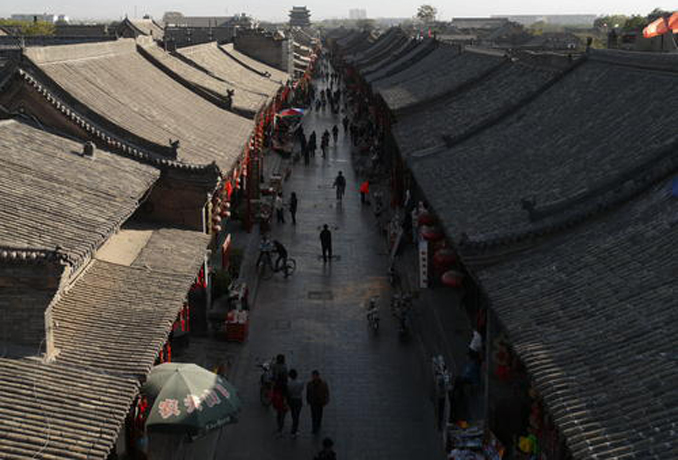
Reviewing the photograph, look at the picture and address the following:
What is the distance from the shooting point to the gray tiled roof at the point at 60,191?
500 inches

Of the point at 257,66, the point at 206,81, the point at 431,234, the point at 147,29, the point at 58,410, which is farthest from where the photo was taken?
the point at 147,29

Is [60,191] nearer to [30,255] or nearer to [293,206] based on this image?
[30,255]

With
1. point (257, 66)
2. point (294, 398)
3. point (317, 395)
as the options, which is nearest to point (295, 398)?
point (294, 398)

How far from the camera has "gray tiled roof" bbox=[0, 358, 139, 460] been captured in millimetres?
9883

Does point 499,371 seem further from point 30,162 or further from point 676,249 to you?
point 30,162

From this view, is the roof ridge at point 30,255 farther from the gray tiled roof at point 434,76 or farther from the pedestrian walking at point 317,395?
the gray tiled roof at point 434,76

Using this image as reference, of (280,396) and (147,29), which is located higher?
(147,29)

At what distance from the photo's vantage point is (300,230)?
104ft

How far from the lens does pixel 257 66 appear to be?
198 ft

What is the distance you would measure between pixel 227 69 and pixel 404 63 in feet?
41.2

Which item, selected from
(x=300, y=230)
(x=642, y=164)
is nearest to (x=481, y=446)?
(x=642, y=164)

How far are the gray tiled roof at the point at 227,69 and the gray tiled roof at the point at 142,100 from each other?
12.5m

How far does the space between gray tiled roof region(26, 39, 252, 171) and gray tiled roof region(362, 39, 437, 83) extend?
23475 millimetres

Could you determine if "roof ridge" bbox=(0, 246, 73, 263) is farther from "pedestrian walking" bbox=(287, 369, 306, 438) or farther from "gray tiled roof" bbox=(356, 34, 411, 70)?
"gray tiled roof" bbox=(356, 34, 411, 70)
